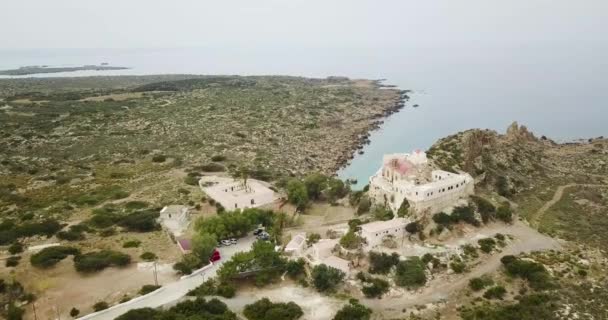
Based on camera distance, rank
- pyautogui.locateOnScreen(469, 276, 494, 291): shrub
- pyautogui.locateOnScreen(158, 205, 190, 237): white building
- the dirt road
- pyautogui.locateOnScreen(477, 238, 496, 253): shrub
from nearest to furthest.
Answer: the dirt road < pyautogui.locateOnScreen(469, 276, 494, 291): shrub < pyautogui.locateOnScreen(477, 238, 496, 253): shrub < pyautogui.locateOnScreen(158, 205, 190, 237): white building

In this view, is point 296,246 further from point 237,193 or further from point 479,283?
point 237,193

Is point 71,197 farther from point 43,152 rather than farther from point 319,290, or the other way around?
point 319,290

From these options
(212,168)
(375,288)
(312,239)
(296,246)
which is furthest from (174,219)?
(212,168)

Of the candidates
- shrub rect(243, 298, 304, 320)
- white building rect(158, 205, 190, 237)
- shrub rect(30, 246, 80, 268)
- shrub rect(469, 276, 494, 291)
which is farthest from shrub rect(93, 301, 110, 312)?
shrub rect(469, 276, 494, 291)

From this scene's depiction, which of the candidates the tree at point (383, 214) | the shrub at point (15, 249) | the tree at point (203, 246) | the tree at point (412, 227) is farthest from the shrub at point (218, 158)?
the tree at point (412, 227)

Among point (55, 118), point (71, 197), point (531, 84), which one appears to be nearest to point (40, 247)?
point (71, 197)

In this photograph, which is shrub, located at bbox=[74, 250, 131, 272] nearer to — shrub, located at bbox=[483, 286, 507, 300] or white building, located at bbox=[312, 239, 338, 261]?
white building, located at bbox=[312, 239, 338, 261]

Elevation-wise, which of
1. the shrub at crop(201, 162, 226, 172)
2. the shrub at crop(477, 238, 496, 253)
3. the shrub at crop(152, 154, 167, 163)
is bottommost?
the shrub at crop(477, 238, 496, 253)
